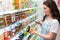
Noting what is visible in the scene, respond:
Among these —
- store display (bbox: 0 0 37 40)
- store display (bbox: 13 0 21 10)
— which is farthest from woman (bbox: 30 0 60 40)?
store display (bbox: 13 0 21 10)

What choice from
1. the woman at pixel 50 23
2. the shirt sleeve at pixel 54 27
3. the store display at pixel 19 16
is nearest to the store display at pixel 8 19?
the store display at pixel 19 16

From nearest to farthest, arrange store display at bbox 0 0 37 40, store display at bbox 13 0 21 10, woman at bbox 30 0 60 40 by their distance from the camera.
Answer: store display at bbox 0 0 37 40
store display at bbox 13 0 21 10
woman at bbox 30 0 60 40

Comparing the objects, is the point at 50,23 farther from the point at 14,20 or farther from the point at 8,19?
the point at 8,19

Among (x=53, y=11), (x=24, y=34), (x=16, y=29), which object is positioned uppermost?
(x=53, y=11)

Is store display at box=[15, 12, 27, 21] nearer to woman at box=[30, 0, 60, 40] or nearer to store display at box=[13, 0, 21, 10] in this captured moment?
store display at box=[13, 0, 21, 10]

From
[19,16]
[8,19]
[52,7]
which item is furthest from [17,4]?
[52,7]

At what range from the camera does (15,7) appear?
181 centimetres

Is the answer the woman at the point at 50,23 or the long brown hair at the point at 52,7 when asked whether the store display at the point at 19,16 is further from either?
the long brown hair at the point at 52,7

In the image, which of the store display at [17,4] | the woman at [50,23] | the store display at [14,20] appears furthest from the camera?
the woman at [50,23]

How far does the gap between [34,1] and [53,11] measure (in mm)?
644

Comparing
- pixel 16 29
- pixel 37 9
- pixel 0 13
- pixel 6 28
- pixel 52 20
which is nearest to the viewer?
pixel 0 13

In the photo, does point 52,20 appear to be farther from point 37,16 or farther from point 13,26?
point 37,16

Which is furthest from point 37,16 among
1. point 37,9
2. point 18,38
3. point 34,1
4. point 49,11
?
point 18,38

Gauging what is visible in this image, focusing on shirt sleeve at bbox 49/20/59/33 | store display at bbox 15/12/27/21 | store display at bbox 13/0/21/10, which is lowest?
shirt sleeve at bbox 49/20/59/33
